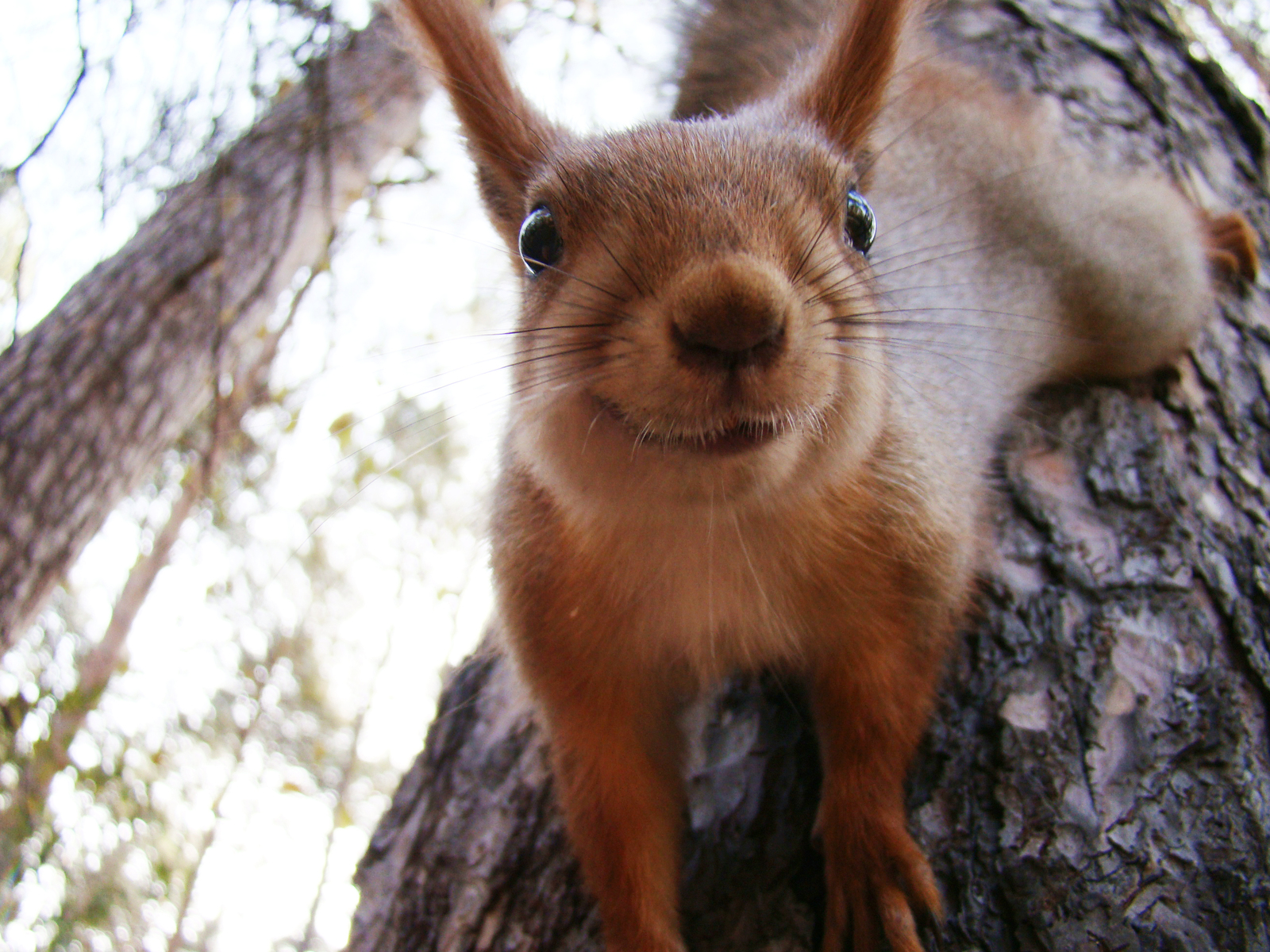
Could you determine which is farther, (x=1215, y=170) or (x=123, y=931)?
(x=123, y=931)

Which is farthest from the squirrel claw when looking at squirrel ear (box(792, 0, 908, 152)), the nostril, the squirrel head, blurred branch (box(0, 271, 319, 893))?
blurred branch (box(0, 271, 319, 893))

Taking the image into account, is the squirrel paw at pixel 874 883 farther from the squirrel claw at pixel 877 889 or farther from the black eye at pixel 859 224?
the black eye at pixel 859 224

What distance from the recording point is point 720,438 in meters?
1.32

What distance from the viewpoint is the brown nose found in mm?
1179

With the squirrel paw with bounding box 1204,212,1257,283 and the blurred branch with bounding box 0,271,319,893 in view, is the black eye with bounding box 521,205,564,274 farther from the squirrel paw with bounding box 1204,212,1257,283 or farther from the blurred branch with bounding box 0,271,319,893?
the squirrel paw with bounding box 1204,212,1257,283

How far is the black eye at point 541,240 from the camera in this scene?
65.6 inches

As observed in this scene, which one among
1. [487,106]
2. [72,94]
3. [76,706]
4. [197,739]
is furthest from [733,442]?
[197,739]

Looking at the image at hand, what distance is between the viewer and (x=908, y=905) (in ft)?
5.01

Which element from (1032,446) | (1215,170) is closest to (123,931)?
(1032,446)

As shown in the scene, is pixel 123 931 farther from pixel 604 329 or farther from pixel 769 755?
pixel 604 329

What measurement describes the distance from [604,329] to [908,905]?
3.88 ft

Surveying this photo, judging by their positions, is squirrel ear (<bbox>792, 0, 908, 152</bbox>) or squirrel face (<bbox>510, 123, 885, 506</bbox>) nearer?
squirrel face (<bbox>510, 123, 885, 506</bbox>)

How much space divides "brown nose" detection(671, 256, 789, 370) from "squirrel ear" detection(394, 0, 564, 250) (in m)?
0.94

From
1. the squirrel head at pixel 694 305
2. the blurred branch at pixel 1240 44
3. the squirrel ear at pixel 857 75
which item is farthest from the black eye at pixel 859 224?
the blurred branch at pixel 1240 44
